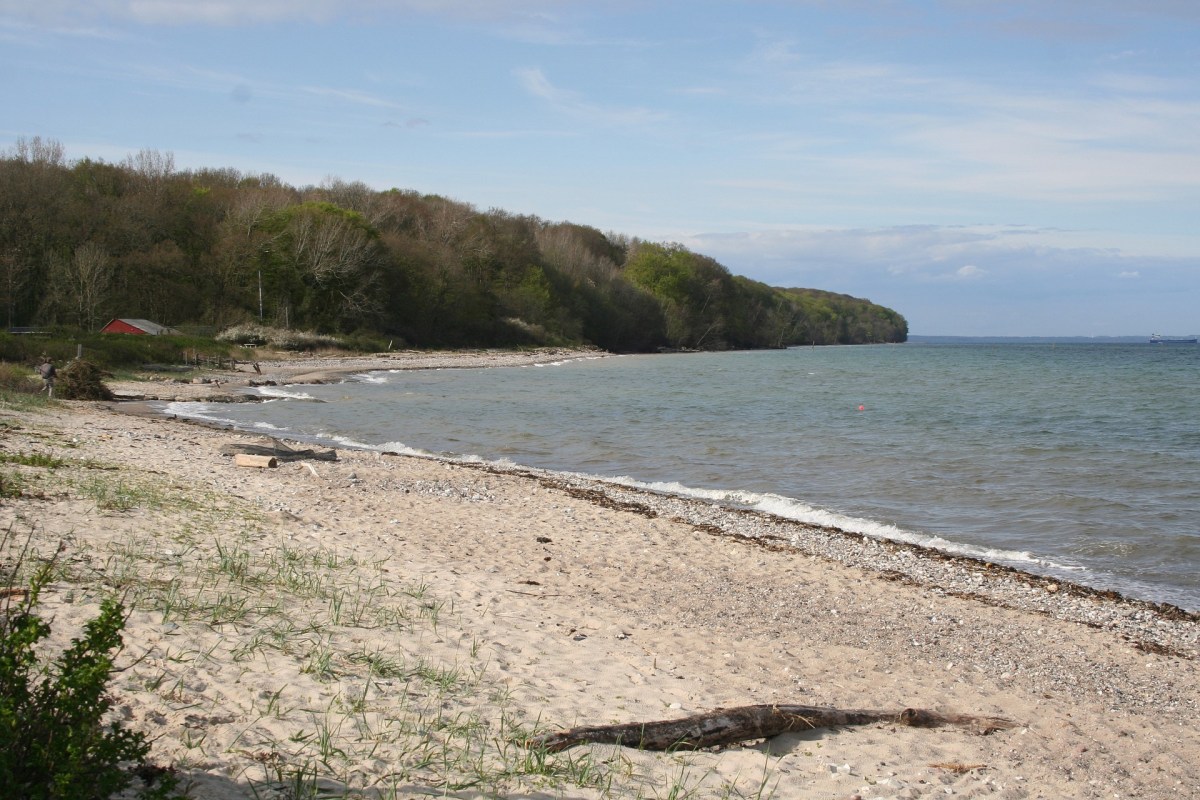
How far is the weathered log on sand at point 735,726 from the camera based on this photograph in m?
5.18

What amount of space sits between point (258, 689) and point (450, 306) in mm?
75307

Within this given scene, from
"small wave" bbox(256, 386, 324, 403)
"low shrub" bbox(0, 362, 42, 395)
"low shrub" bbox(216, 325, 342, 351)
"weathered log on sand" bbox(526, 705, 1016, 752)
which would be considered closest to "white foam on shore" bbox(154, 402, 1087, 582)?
"low shrub" bbox(0, 362, 42, 395)

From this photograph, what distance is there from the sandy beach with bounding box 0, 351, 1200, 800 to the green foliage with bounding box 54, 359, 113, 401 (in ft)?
42.5

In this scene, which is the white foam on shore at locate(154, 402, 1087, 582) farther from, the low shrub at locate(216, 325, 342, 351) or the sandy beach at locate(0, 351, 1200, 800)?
the low shrub at locate(216, 325, 342, 351)

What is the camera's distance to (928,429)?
27531 millimetres

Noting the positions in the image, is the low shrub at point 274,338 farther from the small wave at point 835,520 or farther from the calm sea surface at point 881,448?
the small wave at point 835,520

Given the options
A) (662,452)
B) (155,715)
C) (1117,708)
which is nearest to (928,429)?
(662,452)

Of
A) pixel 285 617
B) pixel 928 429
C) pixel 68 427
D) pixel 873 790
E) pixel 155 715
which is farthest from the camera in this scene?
pixel 928 429

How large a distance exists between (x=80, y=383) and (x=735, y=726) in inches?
963

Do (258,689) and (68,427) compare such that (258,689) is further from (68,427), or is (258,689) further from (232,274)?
(232,274)

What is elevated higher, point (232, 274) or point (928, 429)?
point (232, 274)

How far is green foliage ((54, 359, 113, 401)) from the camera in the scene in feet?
80.9

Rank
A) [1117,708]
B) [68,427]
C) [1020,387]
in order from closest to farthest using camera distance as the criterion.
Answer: [1117,708] < [68,427] < [1020,387]

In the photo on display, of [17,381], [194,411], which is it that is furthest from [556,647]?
[194,411]
